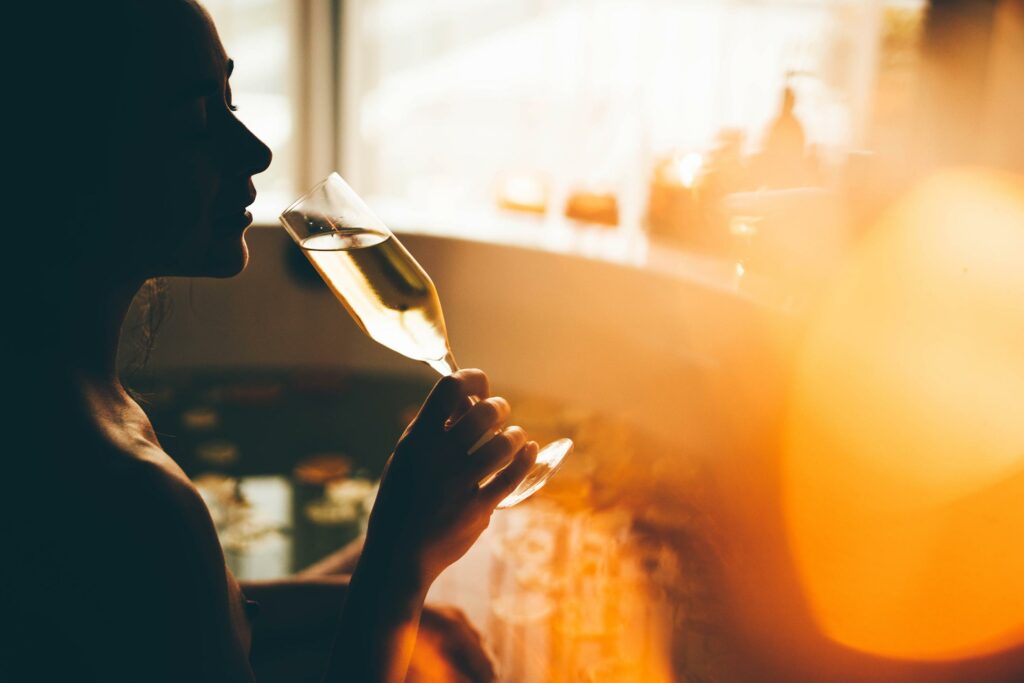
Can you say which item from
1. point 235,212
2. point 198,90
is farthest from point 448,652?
point 198,90

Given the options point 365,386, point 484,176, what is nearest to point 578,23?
point 484,176

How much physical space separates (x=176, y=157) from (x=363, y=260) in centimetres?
A: 20

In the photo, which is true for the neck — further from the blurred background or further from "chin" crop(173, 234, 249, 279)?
the blurred background

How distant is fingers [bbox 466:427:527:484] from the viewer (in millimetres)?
733

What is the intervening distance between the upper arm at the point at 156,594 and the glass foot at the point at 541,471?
30 cm

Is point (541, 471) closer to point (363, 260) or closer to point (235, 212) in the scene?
point (363, 260)

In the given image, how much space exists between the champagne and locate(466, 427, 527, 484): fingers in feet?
0.59

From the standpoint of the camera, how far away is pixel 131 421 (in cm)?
78

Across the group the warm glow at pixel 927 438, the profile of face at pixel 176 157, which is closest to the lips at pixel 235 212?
the profile of face at pixel 176 157

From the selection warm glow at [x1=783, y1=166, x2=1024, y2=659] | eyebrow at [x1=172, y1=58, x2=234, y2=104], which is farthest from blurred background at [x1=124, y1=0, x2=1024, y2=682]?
eyebrow at [x1=172, y1=58, x2=234, y2=104]

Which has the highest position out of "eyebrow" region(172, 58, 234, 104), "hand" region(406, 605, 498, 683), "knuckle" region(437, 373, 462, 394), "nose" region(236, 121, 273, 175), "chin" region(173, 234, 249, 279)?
"eyebrow" region(172, 58, 234, 104)

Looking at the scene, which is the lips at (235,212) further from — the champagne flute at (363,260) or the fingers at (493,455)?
the fingers at (493,455)

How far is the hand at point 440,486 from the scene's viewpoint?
0.73m

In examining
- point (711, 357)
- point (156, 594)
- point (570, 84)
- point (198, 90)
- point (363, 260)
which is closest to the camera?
point (156, 594)
